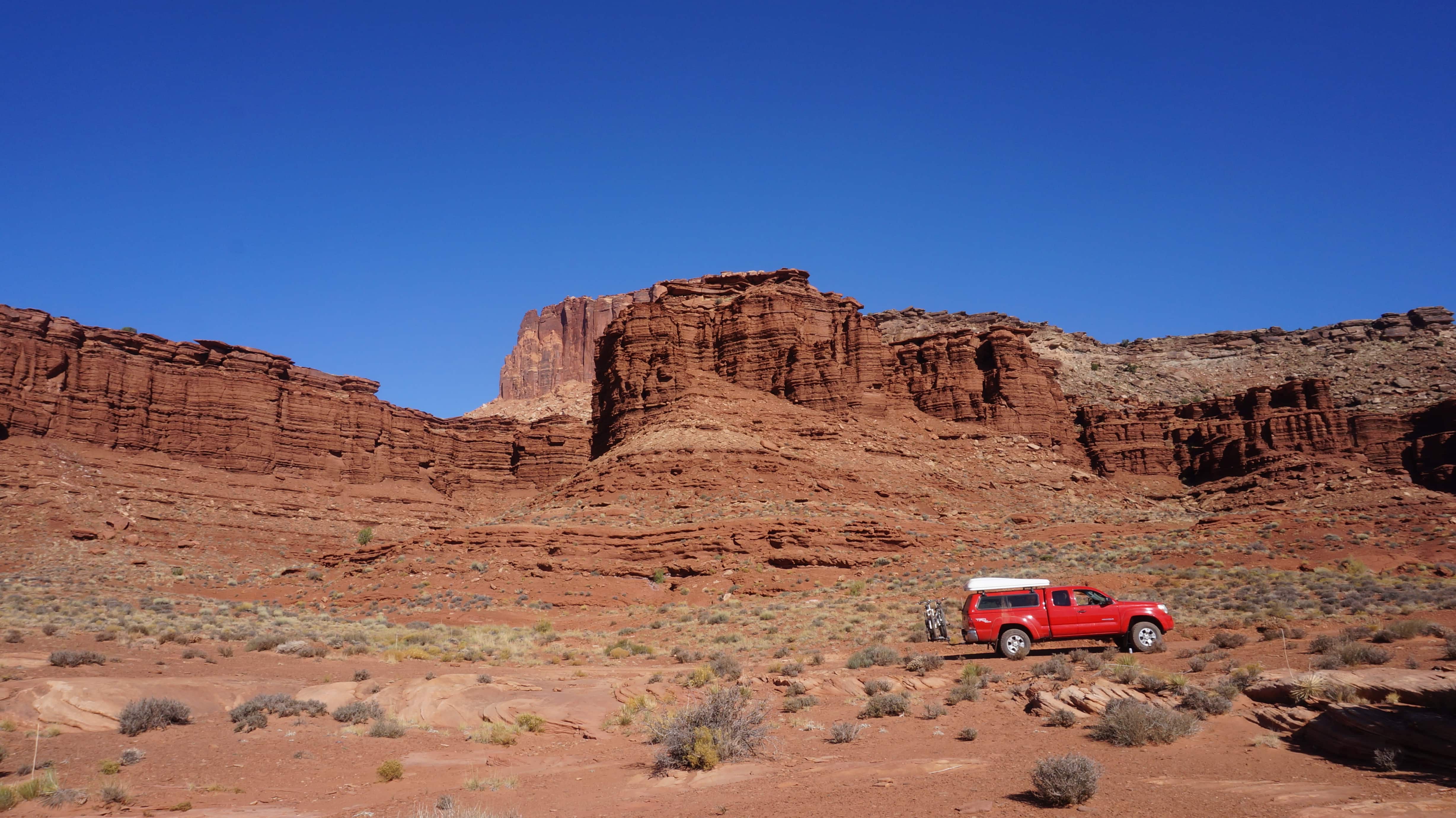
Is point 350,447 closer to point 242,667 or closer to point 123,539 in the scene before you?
point 123,539

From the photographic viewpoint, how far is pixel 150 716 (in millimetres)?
11562

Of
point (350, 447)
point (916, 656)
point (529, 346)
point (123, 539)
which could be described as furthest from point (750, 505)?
point (529, 346)

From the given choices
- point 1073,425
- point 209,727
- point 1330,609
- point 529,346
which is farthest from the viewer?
point 529,346

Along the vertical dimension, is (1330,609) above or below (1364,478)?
below

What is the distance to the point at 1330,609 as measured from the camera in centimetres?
1845

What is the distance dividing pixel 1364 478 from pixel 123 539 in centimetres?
7254

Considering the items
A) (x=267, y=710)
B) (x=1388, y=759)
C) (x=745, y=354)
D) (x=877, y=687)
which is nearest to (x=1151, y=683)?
(x=1388, y=759)

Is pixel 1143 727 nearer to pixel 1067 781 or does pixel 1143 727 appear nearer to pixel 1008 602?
pixel 1067 781

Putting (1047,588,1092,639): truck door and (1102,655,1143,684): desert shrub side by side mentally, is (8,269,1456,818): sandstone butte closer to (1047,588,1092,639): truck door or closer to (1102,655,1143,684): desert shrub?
(1102,655,1143,684): desert shrub

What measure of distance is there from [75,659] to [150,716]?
582 centimetres

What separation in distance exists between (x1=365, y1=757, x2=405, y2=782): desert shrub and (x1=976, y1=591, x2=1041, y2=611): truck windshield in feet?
37.7

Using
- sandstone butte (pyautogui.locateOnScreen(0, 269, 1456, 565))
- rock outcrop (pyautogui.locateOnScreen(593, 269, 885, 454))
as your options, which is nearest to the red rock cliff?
sandstone butte (pyautogui.locateOnScreen(0, 269, 1456, 565))

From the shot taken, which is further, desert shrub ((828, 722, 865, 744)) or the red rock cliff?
the red rock cliff

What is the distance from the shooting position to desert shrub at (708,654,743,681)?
16.5m
